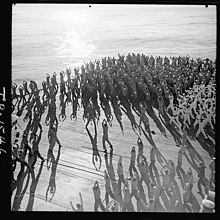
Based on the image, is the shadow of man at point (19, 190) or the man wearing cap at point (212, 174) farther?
the man wearing cap at point (212, 174)

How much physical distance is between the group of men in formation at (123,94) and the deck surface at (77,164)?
5.6 inches

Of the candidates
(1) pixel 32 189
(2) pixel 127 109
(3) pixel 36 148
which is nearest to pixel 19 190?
(1) pixel 32 189

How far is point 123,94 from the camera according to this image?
711cm

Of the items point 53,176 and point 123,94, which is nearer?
point 53,176

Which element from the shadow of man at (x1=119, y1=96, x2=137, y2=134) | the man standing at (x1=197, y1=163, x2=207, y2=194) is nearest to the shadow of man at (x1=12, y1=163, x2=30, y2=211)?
the shadow of man at (x1=119, y1=96, x2=137, y2=134)

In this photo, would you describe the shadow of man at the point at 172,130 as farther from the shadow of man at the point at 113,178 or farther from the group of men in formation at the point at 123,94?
the shadow of man at the point at 113,178

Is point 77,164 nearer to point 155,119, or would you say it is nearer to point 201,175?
point 155,119

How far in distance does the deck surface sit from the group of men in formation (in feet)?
0.47

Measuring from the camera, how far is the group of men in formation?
20.8 ft

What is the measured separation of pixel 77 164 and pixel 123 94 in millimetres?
2075

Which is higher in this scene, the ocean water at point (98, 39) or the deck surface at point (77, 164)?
the ocean water at point (98, 39)

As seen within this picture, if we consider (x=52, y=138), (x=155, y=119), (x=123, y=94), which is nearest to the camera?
(x=52, y=138)

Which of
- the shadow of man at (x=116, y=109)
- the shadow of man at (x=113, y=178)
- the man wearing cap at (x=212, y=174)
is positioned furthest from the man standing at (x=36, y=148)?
the man wearing cap at (x=212, y=174)

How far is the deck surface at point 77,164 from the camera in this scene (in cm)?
508
